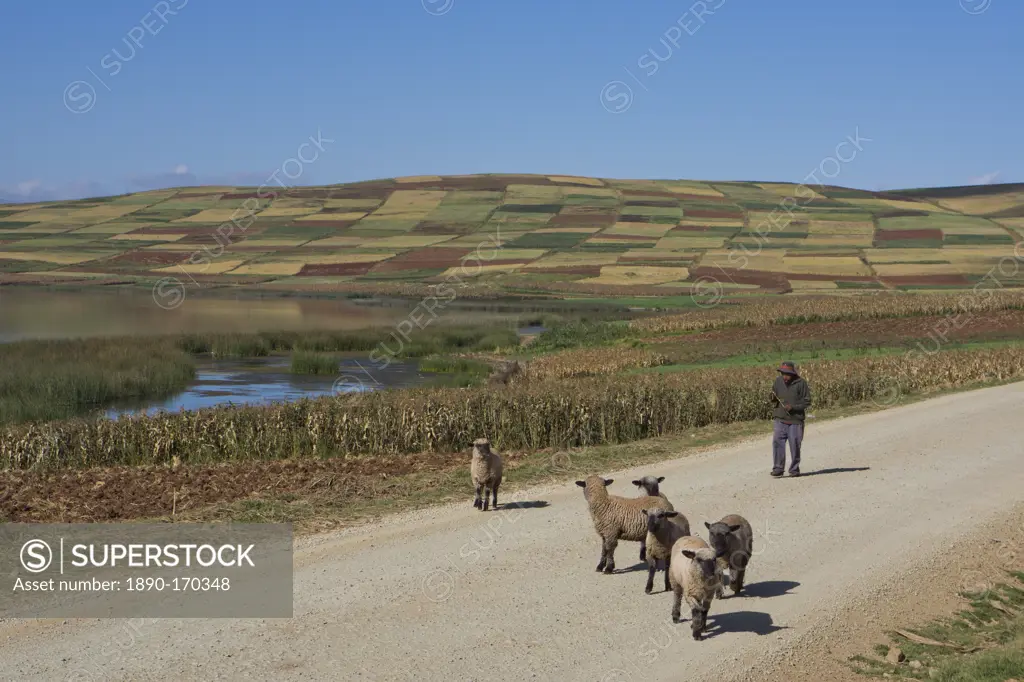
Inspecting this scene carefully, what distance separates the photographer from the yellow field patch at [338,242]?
6003 inches

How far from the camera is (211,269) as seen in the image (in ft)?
454

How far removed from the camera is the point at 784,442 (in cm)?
2052

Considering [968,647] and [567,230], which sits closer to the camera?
[968,647]

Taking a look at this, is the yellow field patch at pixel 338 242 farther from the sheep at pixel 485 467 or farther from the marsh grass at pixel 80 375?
the sheep at pixel 485 467

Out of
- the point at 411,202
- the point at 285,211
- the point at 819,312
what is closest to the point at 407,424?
the point at 819,312

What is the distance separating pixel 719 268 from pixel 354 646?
120 metres

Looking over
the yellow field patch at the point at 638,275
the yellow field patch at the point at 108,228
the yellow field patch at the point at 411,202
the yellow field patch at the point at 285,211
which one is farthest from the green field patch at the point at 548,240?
the yellow field patch at the point at 108,228

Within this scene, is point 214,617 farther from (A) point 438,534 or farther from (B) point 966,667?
(B) point 966,667

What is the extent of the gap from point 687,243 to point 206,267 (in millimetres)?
63938

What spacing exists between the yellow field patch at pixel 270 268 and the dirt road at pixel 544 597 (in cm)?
11849

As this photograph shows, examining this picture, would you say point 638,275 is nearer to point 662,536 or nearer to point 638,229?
point 638,229

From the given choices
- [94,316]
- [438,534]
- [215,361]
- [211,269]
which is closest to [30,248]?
[211,269]

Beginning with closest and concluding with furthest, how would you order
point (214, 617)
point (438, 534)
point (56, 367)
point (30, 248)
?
point (214, 617) < point (438, 534) < point (56, 367) < point (30, 248)

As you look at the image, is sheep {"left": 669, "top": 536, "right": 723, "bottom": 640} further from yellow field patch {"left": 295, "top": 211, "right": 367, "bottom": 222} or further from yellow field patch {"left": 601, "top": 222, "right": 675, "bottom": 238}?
yellow field patch {"left": 295, "top": 211, "right": 367, "bottom": 222}
